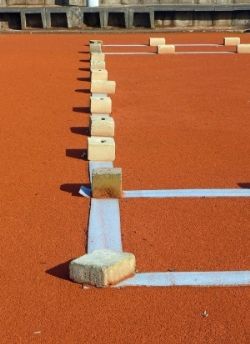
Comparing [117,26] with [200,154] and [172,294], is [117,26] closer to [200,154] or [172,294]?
[200,154]

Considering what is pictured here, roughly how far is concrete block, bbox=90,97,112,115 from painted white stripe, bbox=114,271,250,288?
6.23 metres

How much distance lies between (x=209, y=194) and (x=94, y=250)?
6.56 feet

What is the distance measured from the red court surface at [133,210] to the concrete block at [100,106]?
0.28 m

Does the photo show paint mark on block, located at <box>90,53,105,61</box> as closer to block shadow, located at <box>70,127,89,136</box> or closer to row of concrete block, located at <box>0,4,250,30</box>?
block shadow, located at <box>70,127,89,136</box>

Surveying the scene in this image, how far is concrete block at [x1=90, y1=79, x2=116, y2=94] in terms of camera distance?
13211mm

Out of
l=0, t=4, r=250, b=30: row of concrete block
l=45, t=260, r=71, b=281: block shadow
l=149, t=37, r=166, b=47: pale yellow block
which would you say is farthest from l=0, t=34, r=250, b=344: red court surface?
l=0, t=4, r=250, b=30: row of concrete block

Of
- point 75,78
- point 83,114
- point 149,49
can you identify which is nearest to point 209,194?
point 83,114

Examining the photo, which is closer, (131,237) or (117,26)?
(131,237)

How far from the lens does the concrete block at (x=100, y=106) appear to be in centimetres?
1128

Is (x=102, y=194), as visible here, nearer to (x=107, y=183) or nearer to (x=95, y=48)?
(x=107, y=183)

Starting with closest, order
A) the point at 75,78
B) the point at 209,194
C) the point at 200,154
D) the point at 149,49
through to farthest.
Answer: the point at 209,194 → the point at 200,154 → the point at 75,78 → the point at 149,49

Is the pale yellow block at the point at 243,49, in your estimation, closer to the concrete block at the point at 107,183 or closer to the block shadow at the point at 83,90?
the block shadow at the point at 83,90

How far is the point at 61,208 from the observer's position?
679 cm

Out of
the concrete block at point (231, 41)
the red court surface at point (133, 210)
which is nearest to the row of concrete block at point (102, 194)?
the red court surface at point (133, 210)
